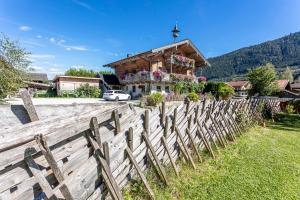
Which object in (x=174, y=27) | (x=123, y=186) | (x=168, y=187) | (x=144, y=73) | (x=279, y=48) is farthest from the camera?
(x=279, y=48)

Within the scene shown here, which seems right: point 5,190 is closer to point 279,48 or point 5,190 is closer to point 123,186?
point 123,186

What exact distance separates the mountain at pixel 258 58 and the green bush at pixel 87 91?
105736mm

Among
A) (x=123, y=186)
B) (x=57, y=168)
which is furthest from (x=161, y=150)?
A: (x=57, y=168)

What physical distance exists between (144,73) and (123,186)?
2301 cm

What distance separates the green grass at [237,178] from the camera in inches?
159

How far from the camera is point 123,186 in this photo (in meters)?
3.61

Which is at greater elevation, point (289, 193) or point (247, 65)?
point (247, 65)

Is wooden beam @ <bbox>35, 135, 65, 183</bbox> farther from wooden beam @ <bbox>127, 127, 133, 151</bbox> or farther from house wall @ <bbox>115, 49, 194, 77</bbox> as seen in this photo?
house wall @ <bbox>115, 49, 194, 77</bbox>

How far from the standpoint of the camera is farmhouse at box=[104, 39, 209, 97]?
85.6 feet

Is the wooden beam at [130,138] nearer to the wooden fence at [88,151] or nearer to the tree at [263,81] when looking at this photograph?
the wooden fence at [88,151]

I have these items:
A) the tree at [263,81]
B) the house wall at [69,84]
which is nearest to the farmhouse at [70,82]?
the house wall at [69,84]

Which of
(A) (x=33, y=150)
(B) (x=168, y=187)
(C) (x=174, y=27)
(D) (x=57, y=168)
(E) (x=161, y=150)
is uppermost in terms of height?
(C) (x=174, y=27)

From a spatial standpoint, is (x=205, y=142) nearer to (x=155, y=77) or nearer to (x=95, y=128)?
(x=95, y=128)

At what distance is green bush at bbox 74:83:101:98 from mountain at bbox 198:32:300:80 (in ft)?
347
